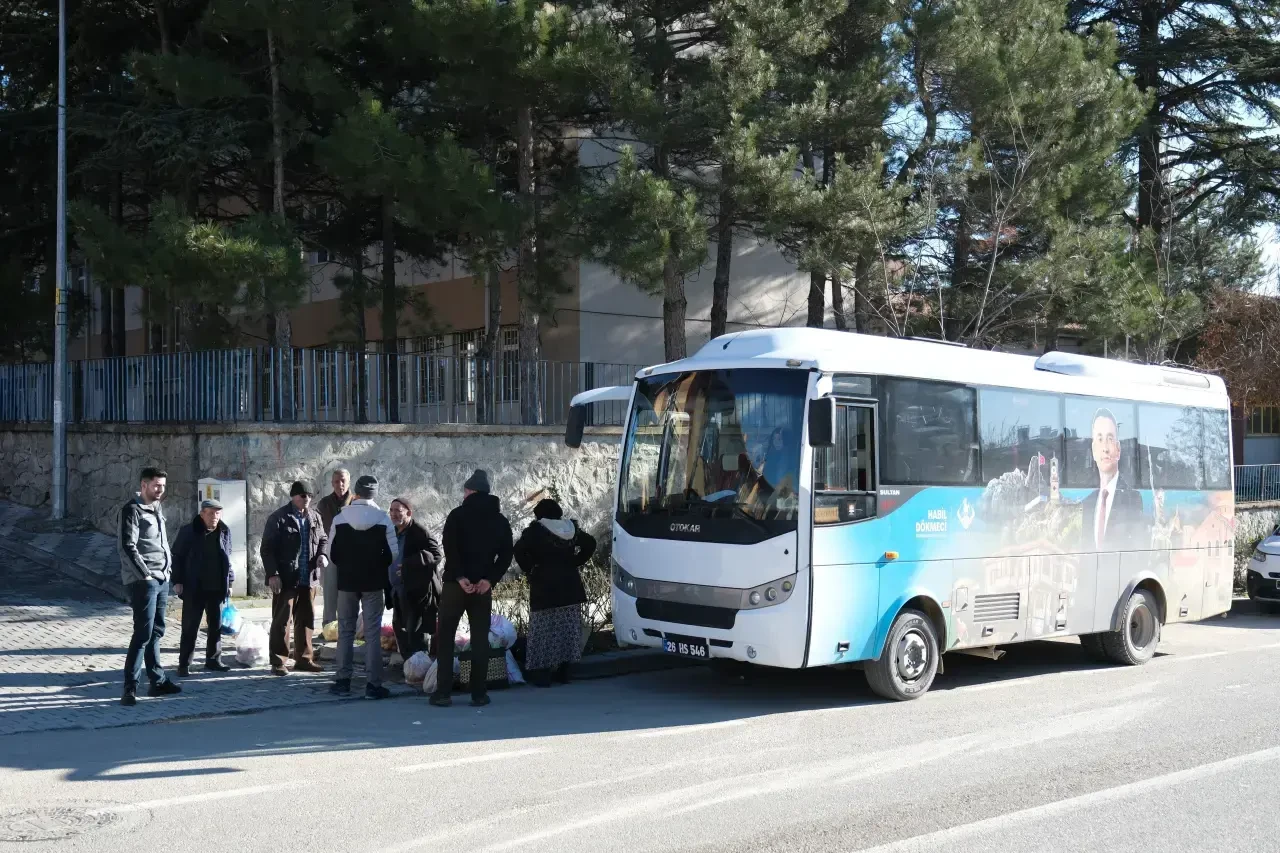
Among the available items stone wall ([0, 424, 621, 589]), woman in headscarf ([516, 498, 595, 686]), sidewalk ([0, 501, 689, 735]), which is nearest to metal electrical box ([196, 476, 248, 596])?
stone wall ([0, 424, 621, 589])

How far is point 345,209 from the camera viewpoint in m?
20.7

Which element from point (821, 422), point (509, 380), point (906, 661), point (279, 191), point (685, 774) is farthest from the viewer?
point (509, 380)

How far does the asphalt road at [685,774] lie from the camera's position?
6.20 meters

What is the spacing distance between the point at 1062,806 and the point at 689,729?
10.3 feet

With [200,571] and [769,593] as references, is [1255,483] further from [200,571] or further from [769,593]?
[200,571]

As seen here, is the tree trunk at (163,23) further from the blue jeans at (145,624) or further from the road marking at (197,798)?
the road marking at (197,798)

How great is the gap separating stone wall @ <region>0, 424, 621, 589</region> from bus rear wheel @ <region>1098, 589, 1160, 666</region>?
7840mm

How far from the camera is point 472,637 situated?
33.0 feet

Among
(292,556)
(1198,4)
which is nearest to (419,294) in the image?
(292,556)

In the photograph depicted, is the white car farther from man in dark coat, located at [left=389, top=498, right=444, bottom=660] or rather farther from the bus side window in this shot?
man in dark coat, located at [left=389, top=498, right=444, bottom=660]

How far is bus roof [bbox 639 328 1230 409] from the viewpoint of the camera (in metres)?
10.2

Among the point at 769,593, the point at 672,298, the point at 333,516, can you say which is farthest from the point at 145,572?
the point at 672,298

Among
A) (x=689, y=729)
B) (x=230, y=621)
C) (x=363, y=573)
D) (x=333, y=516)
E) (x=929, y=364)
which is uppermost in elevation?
(x=929, y=364)

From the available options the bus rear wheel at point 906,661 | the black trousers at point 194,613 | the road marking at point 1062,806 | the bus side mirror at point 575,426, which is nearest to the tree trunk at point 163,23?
the black trousers at point 194,613
